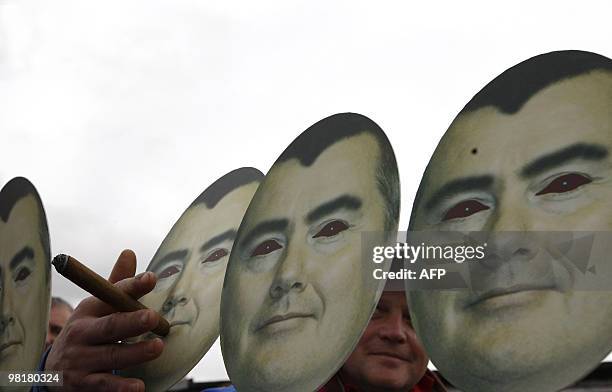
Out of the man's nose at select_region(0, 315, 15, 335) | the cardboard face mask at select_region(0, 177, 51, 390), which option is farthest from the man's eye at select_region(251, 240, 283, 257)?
the man's nose at select_region(0, 315, 15, 335)

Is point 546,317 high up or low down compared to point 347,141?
down

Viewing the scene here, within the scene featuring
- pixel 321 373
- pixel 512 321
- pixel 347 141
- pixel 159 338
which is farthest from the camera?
pixel 159 338

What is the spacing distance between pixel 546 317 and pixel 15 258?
8.20 feet

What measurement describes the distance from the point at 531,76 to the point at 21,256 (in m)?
2.39

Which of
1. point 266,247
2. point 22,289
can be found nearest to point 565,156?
point 266,247

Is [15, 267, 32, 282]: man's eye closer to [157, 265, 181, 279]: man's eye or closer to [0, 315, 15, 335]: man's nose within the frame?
[0, 315, 15, 335]: man's nose

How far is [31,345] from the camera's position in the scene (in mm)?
2877

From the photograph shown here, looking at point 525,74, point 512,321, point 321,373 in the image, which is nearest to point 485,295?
point 512,321

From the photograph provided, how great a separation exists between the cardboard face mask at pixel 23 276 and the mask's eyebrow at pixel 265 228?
3.20 ft

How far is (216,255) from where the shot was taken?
2.74 m

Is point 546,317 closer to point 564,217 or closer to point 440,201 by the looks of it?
point 564,217

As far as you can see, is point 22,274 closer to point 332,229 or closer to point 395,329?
point 332,229

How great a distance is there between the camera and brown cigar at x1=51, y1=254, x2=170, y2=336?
2.12 m

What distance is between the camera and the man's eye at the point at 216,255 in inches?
107
